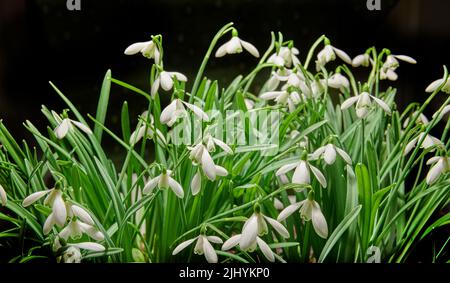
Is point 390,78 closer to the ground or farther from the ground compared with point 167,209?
farther from the ground

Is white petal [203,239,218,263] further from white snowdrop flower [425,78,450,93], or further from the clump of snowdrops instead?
white snowdrop flower [425,78,450,93]

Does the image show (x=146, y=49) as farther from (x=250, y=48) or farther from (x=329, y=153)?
(x=329, y=153)

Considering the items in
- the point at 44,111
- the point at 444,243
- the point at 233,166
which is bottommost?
the point at 444,243

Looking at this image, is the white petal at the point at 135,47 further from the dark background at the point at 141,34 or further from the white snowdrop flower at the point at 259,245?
the white snowdrop flower at the point at 259,245

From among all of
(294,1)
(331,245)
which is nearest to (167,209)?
(331,245)

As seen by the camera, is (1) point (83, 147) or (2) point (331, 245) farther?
(1) point (83, 147)

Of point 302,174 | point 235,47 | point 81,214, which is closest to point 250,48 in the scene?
point 235,47

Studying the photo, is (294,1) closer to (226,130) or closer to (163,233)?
(226,130)
